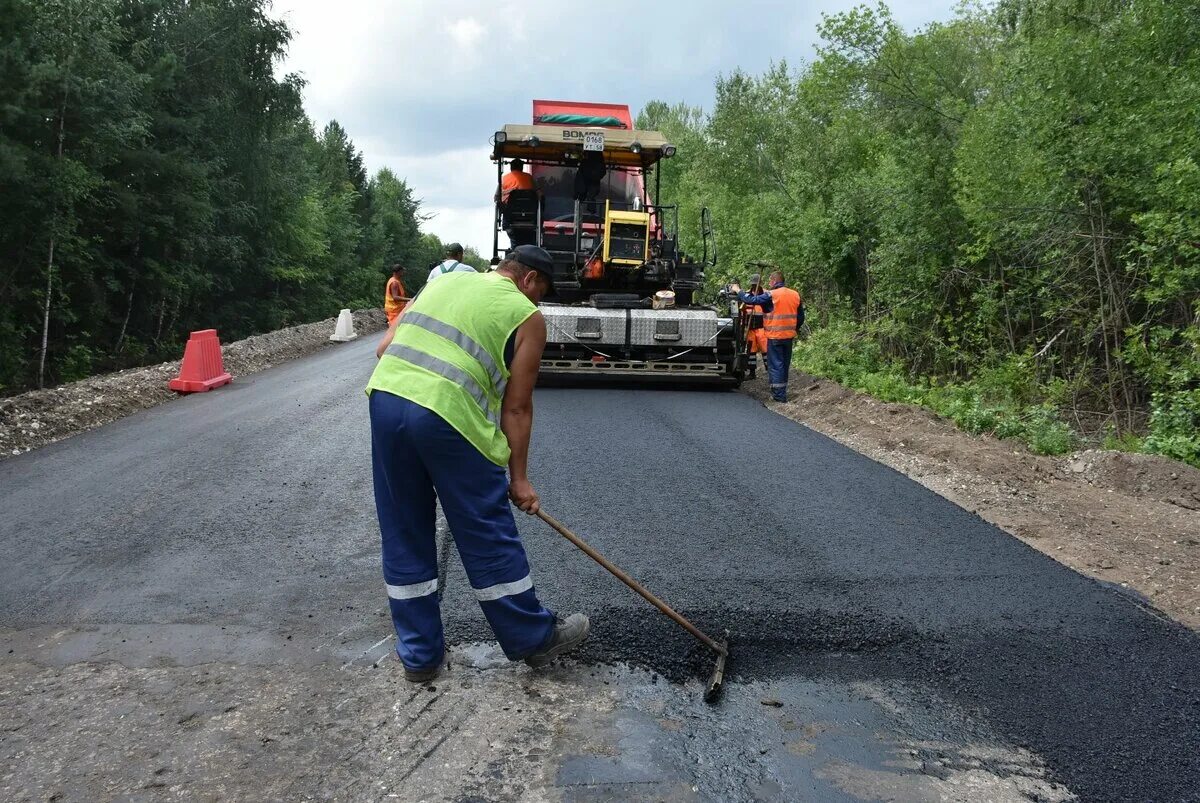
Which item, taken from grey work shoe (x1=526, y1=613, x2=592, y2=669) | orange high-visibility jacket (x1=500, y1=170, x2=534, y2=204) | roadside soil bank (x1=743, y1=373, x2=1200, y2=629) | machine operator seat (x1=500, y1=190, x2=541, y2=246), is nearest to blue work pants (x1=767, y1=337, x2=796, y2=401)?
roadside soil bank (x1=743, y1=373, x2=1200, y2=629)

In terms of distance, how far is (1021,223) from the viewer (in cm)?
996

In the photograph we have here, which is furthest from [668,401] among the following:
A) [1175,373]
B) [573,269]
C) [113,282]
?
[113,282]

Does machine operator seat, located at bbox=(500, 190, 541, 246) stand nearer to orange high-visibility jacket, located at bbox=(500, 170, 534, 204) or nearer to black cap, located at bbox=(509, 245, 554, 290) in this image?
orange high-visibility jacket, located at bbox=(500, 170, 534, 204)

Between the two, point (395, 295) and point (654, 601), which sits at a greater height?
point (395, 295)

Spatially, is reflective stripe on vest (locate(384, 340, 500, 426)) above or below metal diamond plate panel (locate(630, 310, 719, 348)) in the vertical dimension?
above

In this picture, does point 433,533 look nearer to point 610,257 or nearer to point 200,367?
point 610,257

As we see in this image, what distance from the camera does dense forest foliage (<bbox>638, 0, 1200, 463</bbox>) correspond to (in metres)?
8.00

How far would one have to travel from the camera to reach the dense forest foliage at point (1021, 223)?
8000mm

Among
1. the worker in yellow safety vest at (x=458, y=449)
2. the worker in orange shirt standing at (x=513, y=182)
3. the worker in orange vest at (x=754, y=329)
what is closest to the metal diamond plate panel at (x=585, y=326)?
the worker in orange vest at (x=754, y=329)

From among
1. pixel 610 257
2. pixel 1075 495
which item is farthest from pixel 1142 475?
pixel 610 257

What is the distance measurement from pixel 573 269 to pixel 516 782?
31.3 ft

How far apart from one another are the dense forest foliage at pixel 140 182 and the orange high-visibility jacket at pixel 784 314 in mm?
12736

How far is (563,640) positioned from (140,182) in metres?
21.2

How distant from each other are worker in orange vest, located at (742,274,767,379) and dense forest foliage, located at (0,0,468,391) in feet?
40.2
